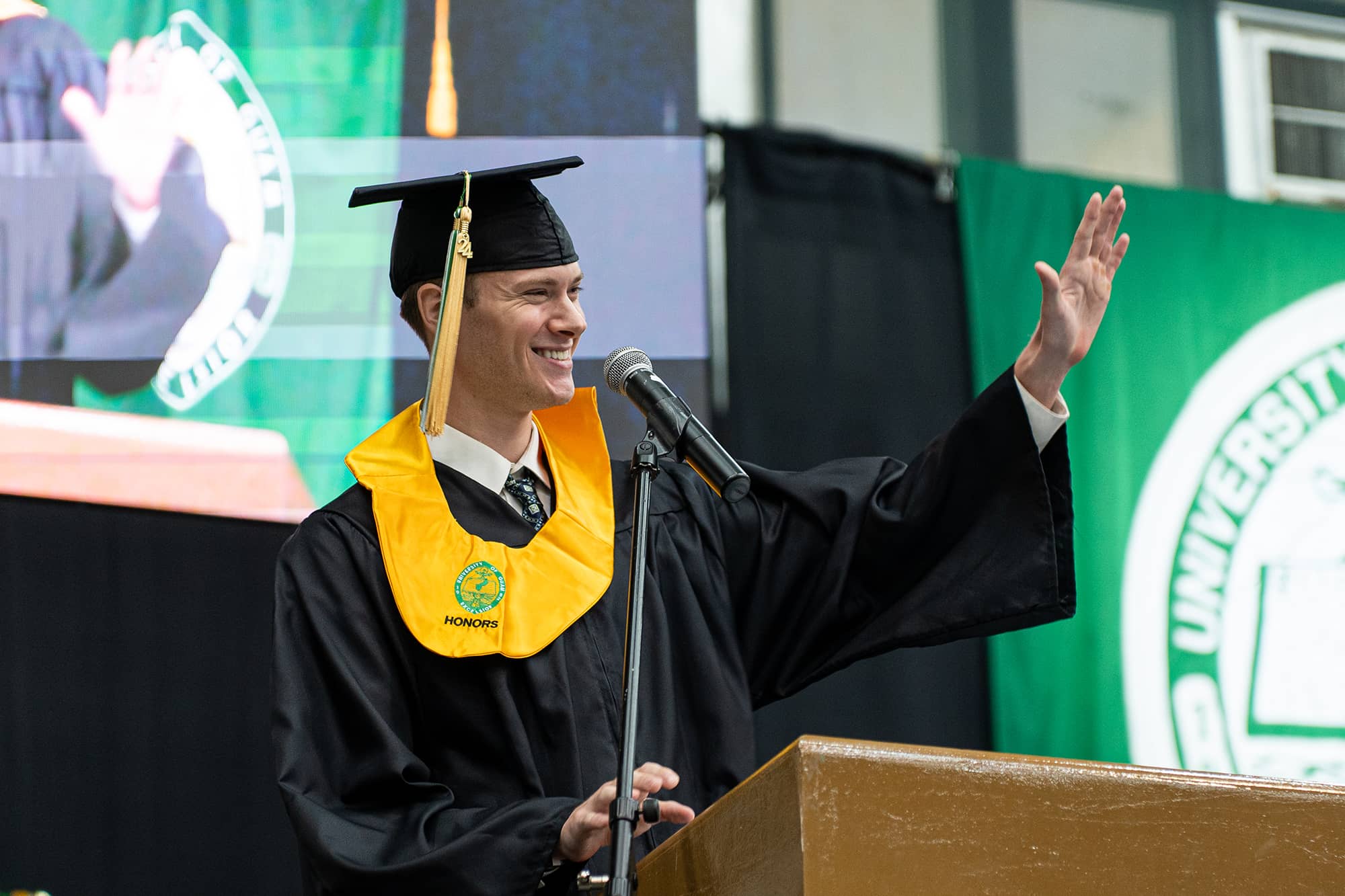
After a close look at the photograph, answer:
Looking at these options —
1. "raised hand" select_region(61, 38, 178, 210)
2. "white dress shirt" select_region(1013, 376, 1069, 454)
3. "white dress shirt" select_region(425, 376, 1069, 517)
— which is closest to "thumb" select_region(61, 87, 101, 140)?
"raised hand" select_region(61, 38, 178, 210)

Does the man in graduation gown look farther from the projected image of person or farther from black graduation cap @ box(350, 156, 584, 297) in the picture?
the projected image of person

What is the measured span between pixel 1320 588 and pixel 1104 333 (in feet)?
2.88

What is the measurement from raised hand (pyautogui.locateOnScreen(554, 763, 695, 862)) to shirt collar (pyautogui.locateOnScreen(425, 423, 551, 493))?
62 cm

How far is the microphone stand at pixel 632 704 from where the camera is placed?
1.51 meters

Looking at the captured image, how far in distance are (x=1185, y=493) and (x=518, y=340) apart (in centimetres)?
244

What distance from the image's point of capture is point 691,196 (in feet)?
12.0

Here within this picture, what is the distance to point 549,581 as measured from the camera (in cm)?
209

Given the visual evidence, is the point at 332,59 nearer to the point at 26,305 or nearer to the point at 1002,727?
the point at 26,305

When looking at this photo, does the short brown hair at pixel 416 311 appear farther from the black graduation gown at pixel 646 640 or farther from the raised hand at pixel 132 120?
the raised hand at pixel 132 120

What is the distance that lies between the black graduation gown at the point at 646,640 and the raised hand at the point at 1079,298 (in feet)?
0.19

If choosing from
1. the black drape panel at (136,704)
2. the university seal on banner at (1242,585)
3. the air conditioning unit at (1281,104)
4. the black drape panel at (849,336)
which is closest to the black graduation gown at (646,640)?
the black drape panel at (136,704)

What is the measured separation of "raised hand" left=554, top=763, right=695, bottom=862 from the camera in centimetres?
164

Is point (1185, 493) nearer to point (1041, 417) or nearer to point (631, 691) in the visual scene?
point (1041, 417)

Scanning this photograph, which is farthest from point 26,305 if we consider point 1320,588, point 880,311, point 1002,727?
point 1320,588
